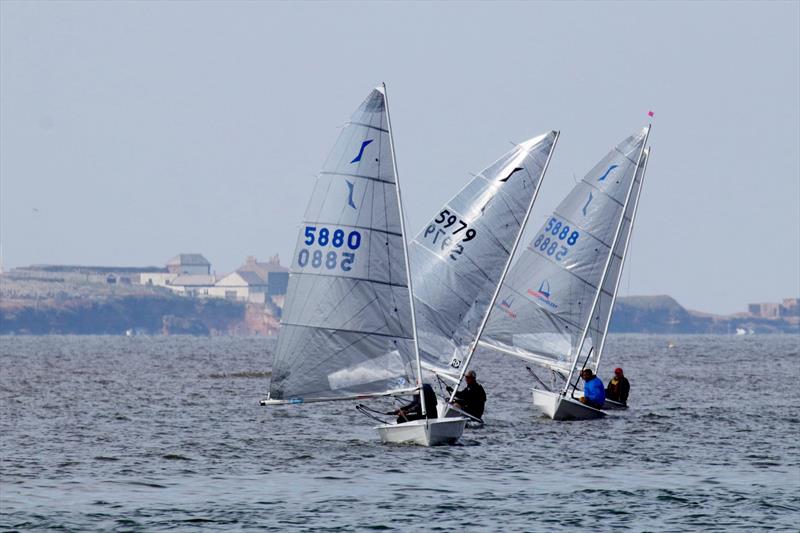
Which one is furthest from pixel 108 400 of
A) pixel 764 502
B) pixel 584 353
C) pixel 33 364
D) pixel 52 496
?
pixel 33 364

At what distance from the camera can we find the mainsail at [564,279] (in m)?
48.1

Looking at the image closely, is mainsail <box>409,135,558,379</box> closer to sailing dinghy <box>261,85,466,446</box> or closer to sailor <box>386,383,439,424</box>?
sailor <box>386,383,439,424</box>

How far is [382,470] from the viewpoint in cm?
3170

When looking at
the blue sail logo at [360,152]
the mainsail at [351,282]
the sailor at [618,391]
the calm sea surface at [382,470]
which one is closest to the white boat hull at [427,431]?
the calm sea surface at [382,470]

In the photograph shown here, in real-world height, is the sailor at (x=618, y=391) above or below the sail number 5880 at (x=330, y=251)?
below

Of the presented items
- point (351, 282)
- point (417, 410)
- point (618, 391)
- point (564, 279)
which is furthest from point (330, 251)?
point (618, 391)

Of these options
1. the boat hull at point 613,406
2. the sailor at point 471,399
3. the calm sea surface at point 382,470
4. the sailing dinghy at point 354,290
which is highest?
the sailing dinghy at point 354,290

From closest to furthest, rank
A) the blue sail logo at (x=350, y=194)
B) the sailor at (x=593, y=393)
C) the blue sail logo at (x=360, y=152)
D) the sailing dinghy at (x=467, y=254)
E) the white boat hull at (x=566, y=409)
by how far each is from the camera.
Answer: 1. the blue sail logo at (x=350, y=194)
2. the blue sail logo at (x=360, y=152)
3. the sailing dinghy at (x=467, y=254)
4. the white boat hull at (x=566, y=409)
5. the sailor at (x=593, y=393)

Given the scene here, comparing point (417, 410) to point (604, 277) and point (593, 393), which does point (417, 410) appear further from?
point (604, 277)

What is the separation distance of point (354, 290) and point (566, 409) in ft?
42.6

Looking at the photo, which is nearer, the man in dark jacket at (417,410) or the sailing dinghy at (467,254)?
the man in dark jacket at (417,410)

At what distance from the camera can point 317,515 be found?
85.6 feet

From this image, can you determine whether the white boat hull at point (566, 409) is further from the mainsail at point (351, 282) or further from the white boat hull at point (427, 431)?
the mainsail at point (351, 282)

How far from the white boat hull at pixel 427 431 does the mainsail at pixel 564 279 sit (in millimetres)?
12406
